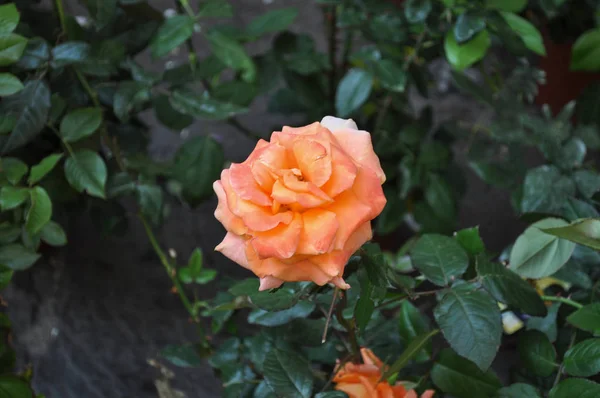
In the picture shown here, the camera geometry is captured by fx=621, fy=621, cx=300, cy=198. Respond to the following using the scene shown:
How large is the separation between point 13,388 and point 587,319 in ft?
1.95

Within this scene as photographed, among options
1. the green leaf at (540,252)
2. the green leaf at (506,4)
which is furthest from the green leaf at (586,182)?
the green leaf at (506,4)

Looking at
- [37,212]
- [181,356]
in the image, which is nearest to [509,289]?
[181,356]

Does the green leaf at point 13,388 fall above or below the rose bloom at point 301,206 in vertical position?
below

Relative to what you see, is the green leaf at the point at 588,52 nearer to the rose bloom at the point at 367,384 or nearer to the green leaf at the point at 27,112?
the rose bloom at the point at 367,384

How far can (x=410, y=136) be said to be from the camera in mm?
1092

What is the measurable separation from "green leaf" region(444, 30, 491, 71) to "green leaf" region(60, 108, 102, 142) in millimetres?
482

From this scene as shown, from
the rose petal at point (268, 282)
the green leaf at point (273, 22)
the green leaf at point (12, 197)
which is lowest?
the green leaf at point (12, 197)

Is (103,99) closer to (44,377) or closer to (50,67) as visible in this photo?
(50,67)

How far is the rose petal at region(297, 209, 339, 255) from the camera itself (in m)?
0.39

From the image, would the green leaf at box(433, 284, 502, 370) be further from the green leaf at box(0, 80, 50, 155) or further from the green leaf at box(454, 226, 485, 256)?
the green leaf at box(0, 80, 50, 155)

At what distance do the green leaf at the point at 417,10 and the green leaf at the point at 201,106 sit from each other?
0.92 feet

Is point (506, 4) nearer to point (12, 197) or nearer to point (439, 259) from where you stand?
point (439, 259)

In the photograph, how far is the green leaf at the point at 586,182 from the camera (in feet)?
2.45

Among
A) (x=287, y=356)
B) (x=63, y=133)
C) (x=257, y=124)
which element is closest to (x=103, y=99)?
(x=63, y=133)
